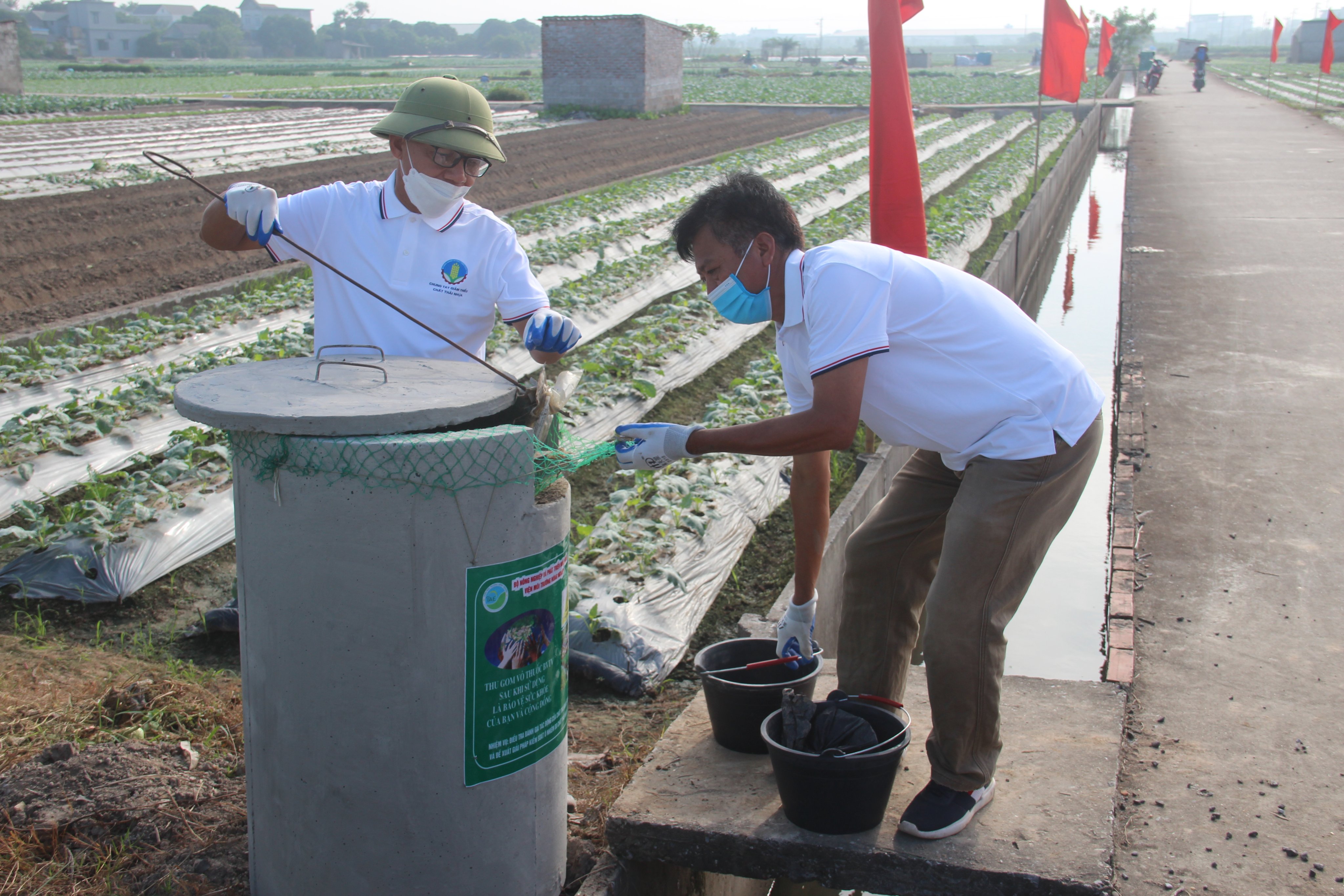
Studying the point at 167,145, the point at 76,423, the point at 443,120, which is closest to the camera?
the point at 443,120

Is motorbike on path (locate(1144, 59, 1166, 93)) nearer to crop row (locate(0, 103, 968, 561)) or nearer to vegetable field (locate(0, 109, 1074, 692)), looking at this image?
vegetable field (locate(0, 109, 1074, 692))

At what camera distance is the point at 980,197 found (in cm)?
1544

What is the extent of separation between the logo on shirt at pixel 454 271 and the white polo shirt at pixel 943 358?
39.0 inches

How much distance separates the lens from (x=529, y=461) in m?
2.26

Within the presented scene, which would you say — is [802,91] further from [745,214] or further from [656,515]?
[745,214]

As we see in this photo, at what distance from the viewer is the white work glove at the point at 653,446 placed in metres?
2.67

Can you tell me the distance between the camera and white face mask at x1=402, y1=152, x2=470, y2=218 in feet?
9.83

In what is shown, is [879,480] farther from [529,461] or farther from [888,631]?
[529,461]

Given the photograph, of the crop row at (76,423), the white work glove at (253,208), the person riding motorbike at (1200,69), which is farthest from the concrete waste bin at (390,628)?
the person riding motorbike at (1200,69)

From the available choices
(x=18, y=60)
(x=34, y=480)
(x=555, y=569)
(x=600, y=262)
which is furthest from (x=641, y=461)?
(x=18, y=60)

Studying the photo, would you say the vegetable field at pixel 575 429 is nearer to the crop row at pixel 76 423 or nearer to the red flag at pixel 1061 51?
Answer: the crop row at pixel 76 423

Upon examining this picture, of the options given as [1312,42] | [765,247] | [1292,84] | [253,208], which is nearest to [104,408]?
[253,208]

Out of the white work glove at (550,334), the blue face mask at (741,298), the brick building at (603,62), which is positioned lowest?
the white work glove at (550,334)

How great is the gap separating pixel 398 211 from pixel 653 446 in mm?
1065
